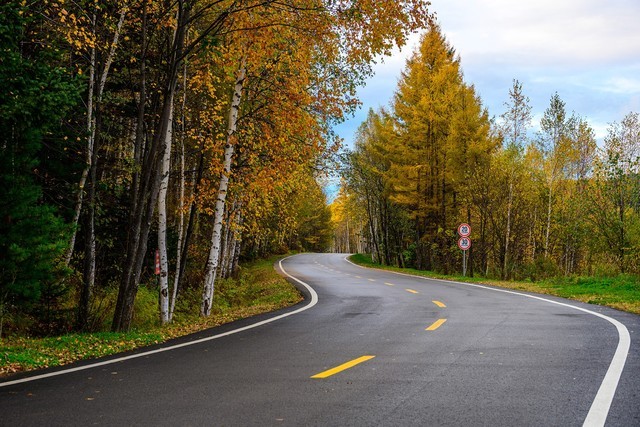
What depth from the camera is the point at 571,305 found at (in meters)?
13.7

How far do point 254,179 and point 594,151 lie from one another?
3244cm

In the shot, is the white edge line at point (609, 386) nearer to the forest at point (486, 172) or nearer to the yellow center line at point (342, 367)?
the yellow center line at point (342, 367)

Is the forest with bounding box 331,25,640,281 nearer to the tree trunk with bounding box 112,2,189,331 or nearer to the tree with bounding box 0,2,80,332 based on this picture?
the tree trunk with bounding box 112,2,189,331

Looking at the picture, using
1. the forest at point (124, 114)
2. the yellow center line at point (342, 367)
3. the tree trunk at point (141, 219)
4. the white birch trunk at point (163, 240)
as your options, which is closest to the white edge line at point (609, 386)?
the yellow center line at point (342, 367)

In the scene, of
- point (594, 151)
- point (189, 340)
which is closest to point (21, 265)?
point (189, 340)

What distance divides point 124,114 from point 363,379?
1464cm

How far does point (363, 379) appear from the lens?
19.1 feet

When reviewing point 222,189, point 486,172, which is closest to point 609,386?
point 222,189

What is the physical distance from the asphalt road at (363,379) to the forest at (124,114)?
151 inches

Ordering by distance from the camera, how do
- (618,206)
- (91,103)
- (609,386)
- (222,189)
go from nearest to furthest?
(609,386)
(91,103)
(222,189)
(618,206)

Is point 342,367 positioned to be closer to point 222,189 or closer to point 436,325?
point 436,325

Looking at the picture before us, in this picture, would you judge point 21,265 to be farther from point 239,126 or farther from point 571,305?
point 571,305

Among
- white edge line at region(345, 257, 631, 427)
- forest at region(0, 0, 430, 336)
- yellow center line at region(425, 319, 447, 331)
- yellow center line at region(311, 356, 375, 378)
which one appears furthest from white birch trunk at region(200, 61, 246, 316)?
white edge line at region(345, 257, 631, 427)

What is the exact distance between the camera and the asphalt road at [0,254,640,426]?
4523mm
